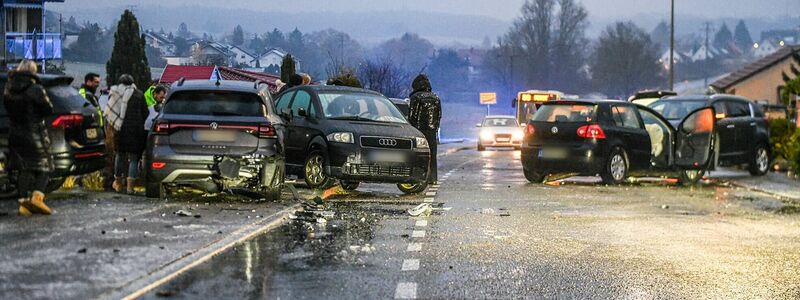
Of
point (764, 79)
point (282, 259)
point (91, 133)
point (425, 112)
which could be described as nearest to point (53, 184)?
point (91, 133)

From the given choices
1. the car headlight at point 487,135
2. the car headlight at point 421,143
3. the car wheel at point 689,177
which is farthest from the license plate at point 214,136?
the car headlight at point 487,135

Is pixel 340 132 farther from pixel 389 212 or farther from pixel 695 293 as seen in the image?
pixel 695 293

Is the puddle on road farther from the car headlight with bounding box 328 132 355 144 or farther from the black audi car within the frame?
the car headlight with bounding box 328 132 355 144

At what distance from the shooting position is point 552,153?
22.5 meters

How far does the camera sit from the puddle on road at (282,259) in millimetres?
9102

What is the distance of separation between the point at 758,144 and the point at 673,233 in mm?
14271

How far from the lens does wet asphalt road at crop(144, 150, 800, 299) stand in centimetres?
930

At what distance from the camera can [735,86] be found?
6988 cm

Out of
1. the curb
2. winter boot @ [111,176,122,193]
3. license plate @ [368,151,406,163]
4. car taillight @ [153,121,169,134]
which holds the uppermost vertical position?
car taillight @ [153,121,169,134]

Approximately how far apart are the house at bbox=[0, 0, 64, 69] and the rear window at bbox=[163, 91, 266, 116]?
31.4 meters

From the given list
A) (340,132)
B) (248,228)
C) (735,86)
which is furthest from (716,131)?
(735,86)

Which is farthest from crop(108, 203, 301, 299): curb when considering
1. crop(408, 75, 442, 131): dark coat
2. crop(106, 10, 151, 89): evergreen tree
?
crop(106, 10, 151, 89): evergreen tree

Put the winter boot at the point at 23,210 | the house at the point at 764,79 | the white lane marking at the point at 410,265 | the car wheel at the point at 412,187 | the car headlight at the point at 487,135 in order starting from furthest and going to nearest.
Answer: the house at the point at 764,79 → the car headlight at the point at 487,135 → the car wheel at the point at 412,187 → the winter boot at the point at 23,210 → the white lane marking at the point at 410,265

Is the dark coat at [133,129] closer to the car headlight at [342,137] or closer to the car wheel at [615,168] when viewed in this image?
the car headlight at [342,137]
